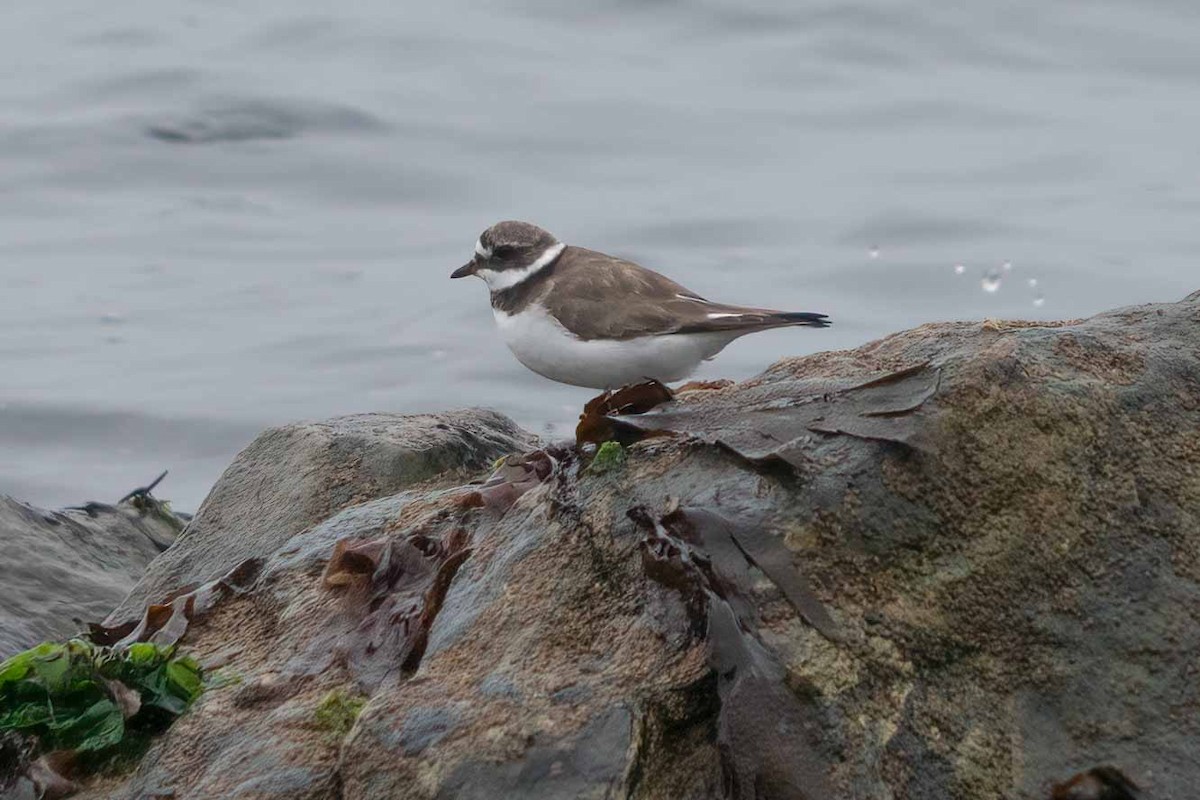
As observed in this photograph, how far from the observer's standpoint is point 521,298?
20.5 ft

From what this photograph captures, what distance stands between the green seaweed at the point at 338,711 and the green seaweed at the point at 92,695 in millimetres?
377

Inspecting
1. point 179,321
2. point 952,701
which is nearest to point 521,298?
point 952,701

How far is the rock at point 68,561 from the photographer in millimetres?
5574

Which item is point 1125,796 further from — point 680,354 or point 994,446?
point 680,354

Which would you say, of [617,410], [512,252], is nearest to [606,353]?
[512,252]

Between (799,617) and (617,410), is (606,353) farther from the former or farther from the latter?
(799,617)

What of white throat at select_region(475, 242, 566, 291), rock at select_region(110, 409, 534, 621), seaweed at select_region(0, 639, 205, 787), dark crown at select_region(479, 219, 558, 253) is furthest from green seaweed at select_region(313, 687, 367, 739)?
dark crown at select_region(479, 219, 558, 253)

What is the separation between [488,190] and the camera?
15.5 metres

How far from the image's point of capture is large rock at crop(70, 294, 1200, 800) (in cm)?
281

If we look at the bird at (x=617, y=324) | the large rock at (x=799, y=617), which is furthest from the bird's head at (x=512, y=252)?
the large rock at (x=799, y=617)

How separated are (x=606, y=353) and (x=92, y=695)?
110 inches

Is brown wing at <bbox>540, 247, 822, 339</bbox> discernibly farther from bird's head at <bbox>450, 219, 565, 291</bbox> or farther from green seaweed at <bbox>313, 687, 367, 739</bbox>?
green seaweed at <bbox>313, 687, 367, 739</bbox>

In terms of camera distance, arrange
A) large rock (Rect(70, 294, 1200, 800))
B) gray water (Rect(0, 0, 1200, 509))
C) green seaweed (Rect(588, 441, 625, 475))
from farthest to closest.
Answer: gray water (Rect(0, 0, 1200, 509)), green seaweed (Rect(588, 441, 625, 475)), large rock (Rect(70, 294, 1200, 800))

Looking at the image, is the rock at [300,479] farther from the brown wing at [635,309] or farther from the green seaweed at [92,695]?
the green seaweed at [92,695]
